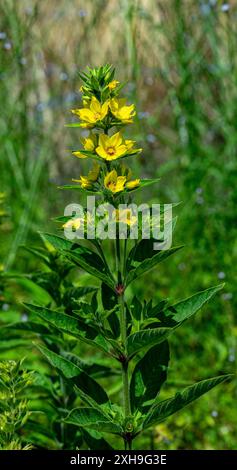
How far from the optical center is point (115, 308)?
3.66ft

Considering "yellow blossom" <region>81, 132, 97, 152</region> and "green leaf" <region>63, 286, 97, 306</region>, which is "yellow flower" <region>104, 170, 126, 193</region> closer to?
"yellow blossom" <region>81, 132, 97, 152</region>

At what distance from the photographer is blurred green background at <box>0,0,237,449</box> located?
2.36 metres

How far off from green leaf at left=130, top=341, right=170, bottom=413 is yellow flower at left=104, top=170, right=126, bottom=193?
0.30 metres

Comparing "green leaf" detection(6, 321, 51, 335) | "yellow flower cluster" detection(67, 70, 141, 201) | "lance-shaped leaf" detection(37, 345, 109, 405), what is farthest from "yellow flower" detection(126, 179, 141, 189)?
"green leaf" detection(6, 321, 51, 335)

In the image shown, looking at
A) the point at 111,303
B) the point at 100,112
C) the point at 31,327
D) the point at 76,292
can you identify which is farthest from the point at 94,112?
the point at 31,327

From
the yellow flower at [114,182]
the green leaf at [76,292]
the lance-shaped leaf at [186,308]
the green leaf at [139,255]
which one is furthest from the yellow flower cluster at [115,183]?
the green leaf at [76,292]

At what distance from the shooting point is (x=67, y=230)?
115 cm

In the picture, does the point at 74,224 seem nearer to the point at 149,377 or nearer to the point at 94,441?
the point at 149,377

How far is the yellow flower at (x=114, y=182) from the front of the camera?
1.12 metres

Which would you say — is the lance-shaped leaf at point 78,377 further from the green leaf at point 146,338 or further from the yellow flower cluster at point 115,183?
the yellow flower cluster at point 115,183

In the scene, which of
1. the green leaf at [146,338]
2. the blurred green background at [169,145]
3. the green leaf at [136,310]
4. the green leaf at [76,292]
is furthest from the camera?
the blurred green background at [169,145]

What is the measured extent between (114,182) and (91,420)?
1.28ft

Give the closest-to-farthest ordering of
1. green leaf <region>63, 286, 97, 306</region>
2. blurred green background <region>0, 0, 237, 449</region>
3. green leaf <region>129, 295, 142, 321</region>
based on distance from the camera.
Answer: green leaf <region>129, 295, 142, 321</region>, green leaf <region>63, 286, 97, 306</region>, blurred green background <region>0, 0, 237, 449</region>

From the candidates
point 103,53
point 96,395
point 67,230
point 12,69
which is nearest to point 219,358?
point 96,395
